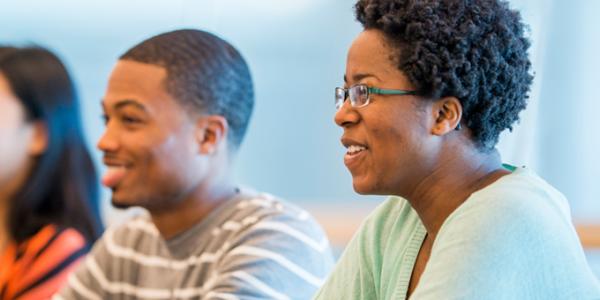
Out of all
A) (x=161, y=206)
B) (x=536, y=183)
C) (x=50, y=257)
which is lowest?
(x=50, y=257)

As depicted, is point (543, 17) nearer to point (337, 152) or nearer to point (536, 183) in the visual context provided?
point (337, 152)

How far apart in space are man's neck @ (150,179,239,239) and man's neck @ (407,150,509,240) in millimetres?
670

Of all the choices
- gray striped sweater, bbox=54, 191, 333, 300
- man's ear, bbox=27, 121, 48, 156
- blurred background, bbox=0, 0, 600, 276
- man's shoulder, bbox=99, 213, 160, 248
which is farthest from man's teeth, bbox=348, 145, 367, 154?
blurred background, bbox=0, 0, 600, 276

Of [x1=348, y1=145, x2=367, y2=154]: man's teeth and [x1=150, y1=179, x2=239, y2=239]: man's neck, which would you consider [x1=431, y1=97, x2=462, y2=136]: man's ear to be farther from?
[x1=150, y1=179, x2=239, y2=239]: man's neck

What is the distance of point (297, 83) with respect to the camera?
342cm

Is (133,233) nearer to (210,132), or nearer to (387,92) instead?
(210,132)

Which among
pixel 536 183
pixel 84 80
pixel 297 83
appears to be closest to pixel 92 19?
pixel 84 80

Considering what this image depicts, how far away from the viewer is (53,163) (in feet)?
8.36

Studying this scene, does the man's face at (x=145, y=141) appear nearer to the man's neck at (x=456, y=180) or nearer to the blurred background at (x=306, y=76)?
the man's neck at (x=456, y=180)

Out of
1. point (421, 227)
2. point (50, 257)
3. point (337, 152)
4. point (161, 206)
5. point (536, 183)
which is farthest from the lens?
point (337, 152)

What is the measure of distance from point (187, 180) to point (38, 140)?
0.65 m

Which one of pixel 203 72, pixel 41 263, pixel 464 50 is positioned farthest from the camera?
pixel 41 263

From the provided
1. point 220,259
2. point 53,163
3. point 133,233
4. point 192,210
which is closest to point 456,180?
point 220,259

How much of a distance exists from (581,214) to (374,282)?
1.65 meters
